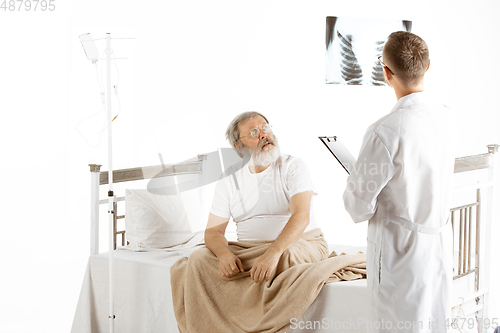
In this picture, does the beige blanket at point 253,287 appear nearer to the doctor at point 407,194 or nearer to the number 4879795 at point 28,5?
the doctor at point 407,194

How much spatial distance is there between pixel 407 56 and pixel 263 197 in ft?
3.27

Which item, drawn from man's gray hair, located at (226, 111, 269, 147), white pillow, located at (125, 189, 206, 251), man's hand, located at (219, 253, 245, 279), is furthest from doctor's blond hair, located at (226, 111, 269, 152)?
man's hand, located at (219, 253, 245, 279)

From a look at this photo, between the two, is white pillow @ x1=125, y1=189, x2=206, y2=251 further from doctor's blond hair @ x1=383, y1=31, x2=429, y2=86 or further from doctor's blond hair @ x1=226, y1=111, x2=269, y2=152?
doctor's blond hair @ x1=383, y1=31, x2=429, y2=86

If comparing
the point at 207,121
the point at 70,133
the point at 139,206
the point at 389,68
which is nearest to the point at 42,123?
the point at 70,133

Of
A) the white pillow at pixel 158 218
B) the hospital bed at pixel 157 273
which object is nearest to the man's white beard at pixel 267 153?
the hospital bed at pixel 157 273

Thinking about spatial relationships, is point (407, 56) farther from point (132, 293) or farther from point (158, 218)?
point (132, 293)

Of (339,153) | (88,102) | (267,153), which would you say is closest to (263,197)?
(267,153)

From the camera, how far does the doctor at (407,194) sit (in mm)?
1353

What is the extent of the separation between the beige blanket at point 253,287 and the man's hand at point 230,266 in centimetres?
3

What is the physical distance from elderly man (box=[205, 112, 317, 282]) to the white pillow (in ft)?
1.13

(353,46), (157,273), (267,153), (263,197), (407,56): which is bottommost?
(157,273)

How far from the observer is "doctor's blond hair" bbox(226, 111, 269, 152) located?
7.30 feet

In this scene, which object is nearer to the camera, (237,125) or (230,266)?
(230,266)

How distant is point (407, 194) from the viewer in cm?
137
